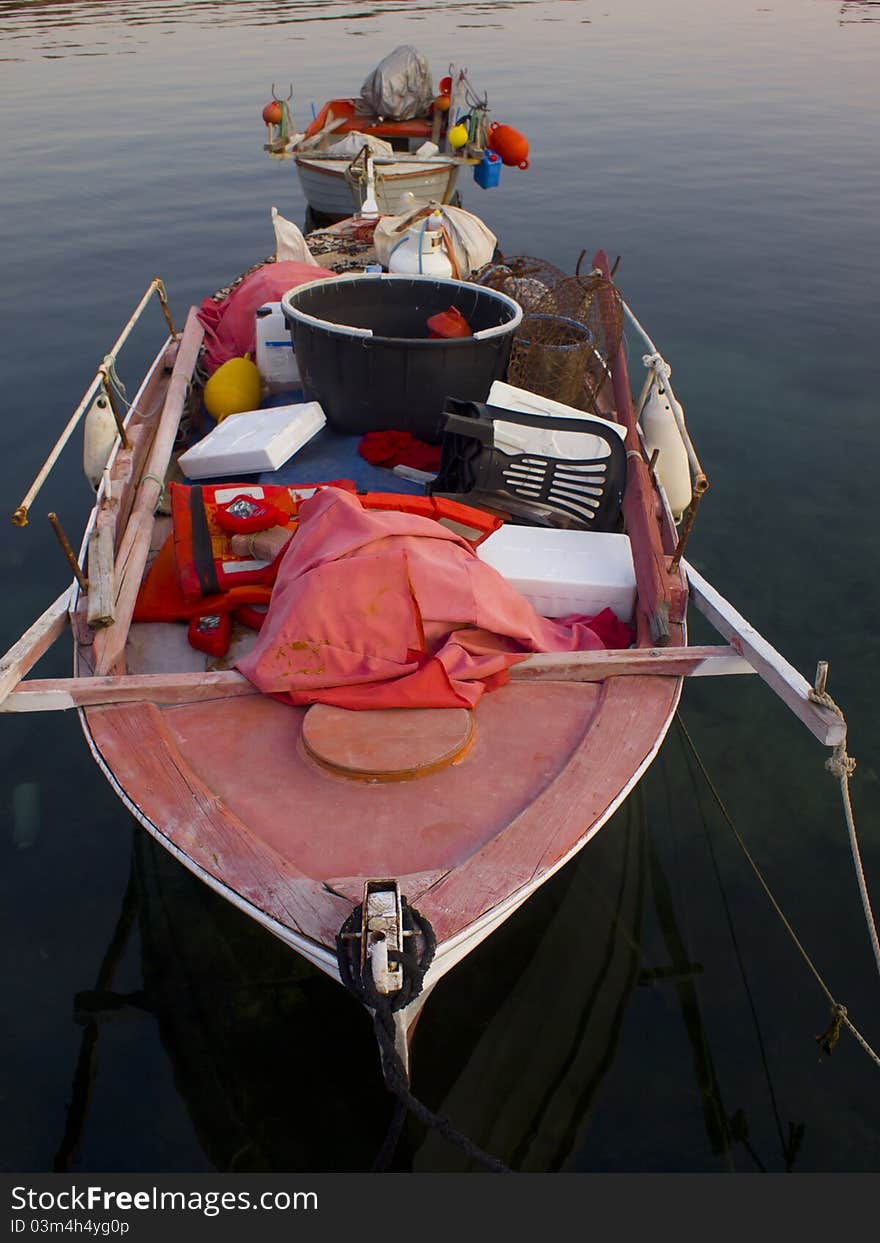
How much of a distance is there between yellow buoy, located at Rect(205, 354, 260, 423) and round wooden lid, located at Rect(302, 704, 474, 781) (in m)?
3.98

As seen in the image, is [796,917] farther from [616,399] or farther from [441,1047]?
[616,399]

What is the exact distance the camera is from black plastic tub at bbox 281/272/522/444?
566 centimetres

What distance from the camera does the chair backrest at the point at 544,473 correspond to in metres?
5.37

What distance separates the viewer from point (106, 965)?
14.8 feet

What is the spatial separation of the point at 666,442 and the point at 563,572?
2.44 meters

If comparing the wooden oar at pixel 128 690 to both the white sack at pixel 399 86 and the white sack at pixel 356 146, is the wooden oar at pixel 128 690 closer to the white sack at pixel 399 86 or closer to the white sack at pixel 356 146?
the white sack at pixel 356 146

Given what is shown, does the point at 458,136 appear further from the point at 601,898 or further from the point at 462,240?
the point at 601,898

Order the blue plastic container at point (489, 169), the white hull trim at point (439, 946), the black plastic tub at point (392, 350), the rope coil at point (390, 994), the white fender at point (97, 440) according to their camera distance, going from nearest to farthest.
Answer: the rope coil at point (390, 994)
the white hull trim at point (439, 946)
the black plastic tub at point (392, 350)
the white fender at point (97, 440)
the blue plastic container at point (489, 169)

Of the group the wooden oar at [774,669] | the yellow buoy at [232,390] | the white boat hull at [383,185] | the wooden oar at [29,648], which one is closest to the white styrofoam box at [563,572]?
the wooden oar at [774,669]

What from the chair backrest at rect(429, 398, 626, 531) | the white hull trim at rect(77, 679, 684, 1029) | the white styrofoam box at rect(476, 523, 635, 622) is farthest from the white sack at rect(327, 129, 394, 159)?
the white hull trim at rect(77, 679, 684, 1029)

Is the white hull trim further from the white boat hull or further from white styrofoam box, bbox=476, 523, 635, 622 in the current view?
the white boat hull

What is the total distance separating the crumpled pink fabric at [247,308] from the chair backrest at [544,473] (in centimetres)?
295

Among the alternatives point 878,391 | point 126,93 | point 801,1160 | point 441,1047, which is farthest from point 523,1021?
point 126,93
